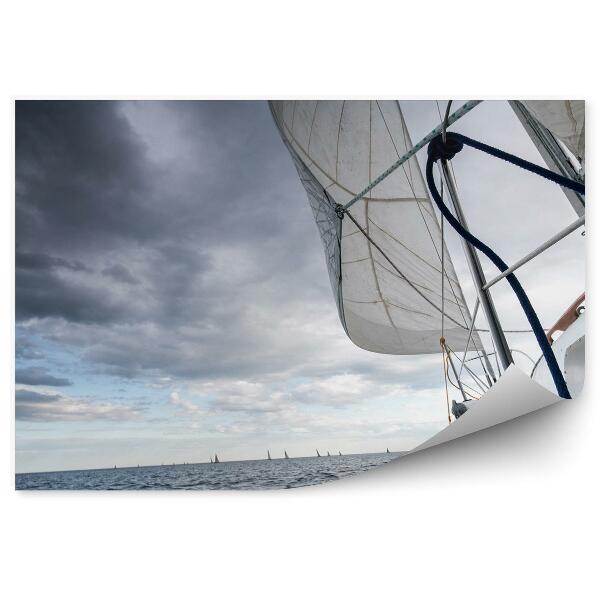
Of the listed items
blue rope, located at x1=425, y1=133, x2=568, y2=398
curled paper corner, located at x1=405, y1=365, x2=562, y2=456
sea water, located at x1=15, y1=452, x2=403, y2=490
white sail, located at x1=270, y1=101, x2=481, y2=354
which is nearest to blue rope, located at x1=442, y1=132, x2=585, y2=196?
blue rope, located at x1=425, y1=133, x2=568, y2=398

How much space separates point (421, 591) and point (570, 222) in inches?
54.6

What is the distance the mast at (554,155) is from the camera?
5.80 ft

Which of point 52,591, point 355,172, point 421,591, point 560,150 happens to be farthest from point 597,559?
point 52,591

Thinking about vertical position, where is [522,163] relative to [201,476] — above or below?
above

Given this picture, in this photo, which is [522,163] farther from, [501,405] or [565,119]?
[501,405]

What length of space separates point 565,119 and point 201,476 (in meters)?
1.77

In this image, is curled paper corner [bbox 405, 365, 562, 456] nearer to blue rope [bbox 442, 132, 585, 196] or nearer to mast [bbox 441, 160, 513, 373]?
mast [bbox 441, 160, 513, 373]

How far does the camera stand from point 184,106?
6.09 feet

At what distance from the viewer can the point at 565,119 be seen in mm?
1734

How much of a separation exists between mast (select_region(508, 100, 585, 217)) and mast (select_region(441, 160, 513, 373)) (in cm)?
32

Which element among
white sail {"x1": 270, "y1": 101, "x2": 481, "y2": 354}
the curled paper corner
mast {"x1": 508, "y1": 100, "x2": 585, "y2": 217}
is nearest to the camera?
the curled paper corner

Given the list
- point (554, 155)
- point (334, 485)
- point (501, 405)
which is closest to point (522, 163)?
point (554, 155)

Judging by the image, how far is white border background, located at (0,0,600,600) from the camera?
1703mm

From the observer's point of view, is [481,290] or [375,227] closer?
[481,290]
